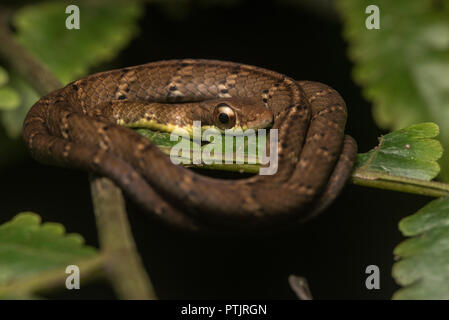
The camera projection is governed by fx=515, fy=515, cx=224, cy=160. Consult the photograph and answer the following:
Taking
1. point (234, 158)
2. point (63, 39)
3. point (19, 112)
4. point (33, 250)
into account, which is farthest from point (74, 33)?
point (33, 250)

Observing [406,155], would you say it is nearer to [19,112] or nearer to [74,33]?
[74,33]

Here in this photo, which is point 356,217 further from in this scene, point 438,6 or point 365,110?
point 438,6

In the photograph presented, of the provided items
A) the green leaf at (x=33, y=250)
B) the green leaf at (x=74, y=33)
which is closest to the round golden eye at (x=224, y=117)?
the green leaf at (x=74, y=33)

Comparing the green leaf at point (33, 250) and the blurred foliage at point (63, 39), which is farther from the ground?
the blurred foliage at point (63, 39)

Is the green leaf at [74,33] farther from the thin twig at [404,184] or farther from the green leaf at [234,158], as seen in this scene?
the thin twig at [404,184]

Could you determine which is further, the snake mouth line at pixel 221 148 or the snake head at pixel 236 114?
the snake head at pixel 236 114

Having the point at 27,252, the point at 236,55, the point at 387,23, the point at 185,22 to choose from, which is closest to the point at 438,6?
the point at 387,23

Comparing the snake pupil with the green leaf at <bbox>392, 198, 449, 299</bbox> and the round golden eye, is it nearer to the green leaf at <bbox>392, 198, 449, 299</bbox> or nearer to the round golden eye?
the round golden eye
